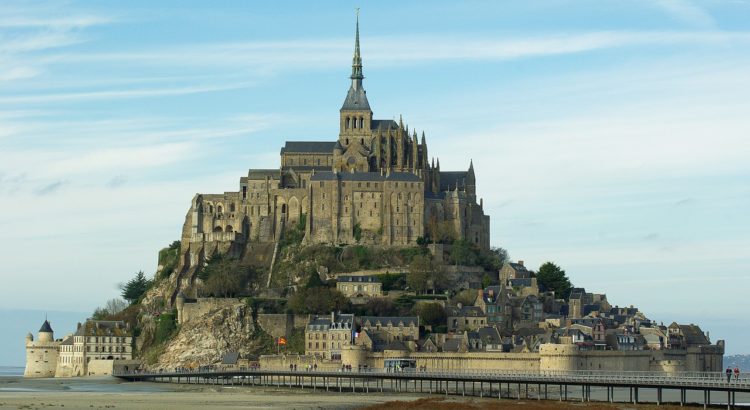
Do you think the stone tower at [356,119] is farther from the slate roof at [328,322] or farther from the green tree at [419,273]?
the slate roof at [328,322]

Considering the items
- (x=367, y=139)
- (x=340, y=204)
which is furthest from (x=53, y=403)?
(x=367, y=139)

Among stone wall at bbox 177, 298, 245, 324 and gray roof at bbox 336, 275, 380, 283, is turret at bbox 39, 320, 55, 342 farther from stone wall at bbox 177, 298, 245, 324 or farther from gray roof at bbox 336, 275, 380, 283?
gray roof at bbox 336, 275, 380, 283

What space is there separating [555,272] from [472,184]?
12.1 meters

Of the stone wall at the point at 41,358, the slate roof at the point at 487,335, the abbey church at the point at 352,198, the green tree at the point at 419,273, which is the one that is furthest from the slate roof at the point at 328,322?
the stone wall at the point at 41,358

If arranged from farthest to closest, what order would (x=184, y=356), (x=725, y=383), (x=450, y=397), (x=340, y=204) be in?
1. (x=340, y=204)
2. (x=184, y=356)
3. (x=450, y=397)
4. (x=725, y=383)

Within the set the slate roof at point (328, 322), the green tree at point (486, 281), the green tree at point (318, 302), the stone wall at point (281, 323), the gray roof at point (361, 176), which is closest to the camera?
the slate roof at point (328, 322)

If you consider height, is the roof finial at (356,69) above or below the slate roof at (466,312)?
above

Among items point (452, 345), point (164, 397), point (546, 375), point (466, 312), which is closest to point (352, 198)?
point (466, 312)

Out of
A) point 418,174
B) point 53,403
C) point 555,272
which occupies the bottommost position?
point 53,403

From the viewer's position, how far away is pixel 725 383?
3184 inches

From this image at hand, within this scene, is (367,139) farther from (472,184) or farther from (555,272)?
(555,272)

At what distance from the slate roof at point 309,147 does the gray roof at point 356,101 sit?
393cm

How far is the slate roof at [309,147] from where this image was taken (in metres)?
147

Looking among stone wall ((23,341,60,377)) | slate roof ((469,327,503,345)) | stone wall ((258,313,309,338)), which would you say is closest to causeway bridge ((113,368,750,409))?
slate roof ((469,327,503,345))
